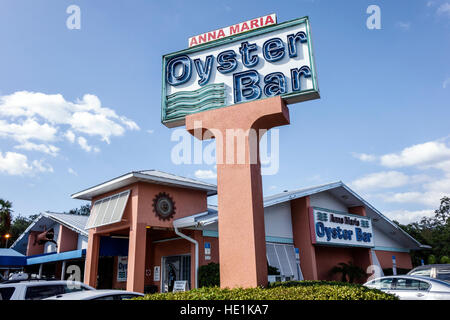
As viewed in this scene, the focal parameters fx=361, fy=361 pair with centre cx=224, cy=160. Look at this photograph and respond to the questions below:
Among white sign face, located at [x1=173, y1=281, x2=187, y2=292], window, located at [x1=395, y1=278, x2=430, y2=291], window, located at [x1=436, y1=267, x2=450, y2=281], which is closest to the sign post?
window, located at [x1=395, y1=278, x2=430, y2=291]

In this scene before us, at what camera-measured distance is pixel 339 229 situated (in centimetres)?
1909

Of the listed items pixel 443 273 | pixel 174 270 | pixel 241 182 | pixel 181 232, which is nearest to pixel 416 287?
pixel 443 273

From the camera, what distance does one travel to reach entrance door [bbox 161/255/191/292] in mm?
16859

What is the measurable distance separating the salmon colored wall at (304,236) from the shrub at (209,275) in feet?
16.5

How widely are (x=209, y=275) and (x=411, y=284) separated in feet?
24.6

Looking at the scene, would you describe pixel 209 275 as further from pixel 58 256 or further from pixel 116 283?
pixel 58 256

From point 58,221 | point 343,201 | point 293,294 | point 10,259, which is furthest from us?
point 343,201

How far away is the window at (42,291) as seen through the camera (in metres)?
7.55

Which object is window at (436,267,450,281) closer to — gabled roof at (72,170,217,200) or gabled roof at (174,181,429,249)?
gabled roof at (174,181,429,249)

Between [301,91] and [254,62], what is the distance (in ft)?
5.50

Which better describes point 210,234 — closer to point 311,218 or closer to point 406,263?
point 311,218

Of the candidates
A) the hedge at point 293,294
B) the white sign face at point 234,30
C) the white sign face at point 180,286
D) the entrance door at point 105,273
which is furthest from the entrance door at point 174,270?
the white sign face at point 234,30

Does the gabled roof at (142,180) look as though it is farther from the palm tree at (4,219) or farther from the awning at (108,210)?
the palm tree at (4,219)
